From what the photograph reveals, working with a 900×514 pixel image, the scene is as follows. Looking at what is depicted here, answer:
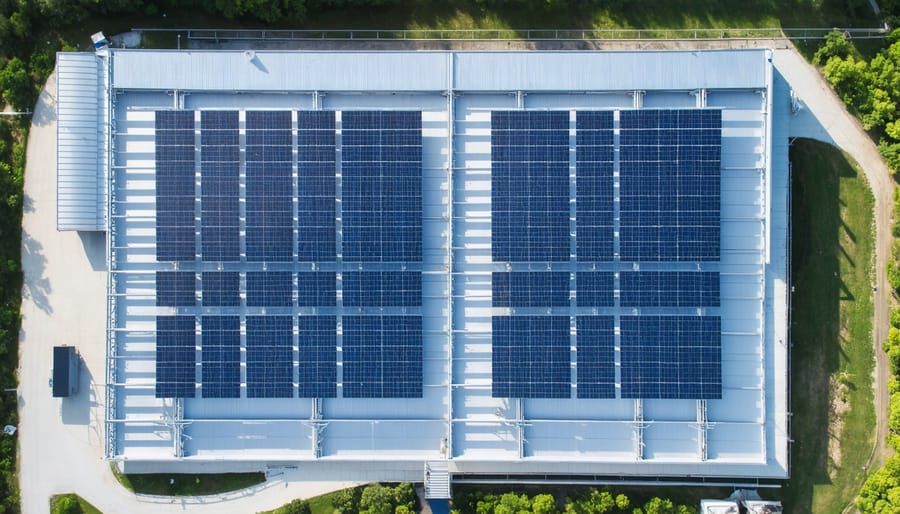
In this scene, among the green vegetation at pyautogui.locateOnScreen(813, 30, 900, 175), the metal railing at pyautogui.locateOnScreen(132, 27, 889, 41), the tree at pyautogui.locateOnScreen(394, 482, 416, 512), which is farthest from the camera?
the metal railing at pyautogui.locateOnScreen(132, 27, 889, 41)

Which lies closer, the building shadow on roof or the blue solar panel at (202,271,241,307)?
the blue solar panel at (202,271,241,307)

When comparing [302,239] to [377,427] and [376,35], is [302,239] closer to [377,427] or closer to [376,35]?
[377,427]

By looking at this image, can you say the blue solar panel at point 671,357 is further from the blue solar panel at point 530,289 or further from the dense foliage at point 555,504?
the dense foliage at point 555,504

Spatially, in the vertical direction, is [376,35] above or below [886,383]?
above

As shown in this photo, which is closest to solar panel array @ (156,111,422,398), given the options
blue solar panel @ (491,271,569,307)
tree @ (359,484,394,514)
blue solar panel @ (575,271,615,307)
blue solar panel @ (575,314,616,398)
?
Result: blue solar panel @ (491,271,569,307)

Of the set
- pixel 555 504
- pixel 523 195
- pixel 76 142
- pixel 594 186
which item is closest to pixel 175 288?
pixel 76 142

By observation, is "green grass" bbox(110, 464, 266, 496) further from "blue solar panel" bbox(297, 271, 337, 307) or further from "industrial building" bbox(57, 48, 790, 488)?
"blue solar panel" bbox(297, 271, 337, 307)

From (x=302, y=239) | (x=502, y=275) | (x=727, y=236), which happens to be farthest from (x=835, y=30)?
(x=302, y=239)
